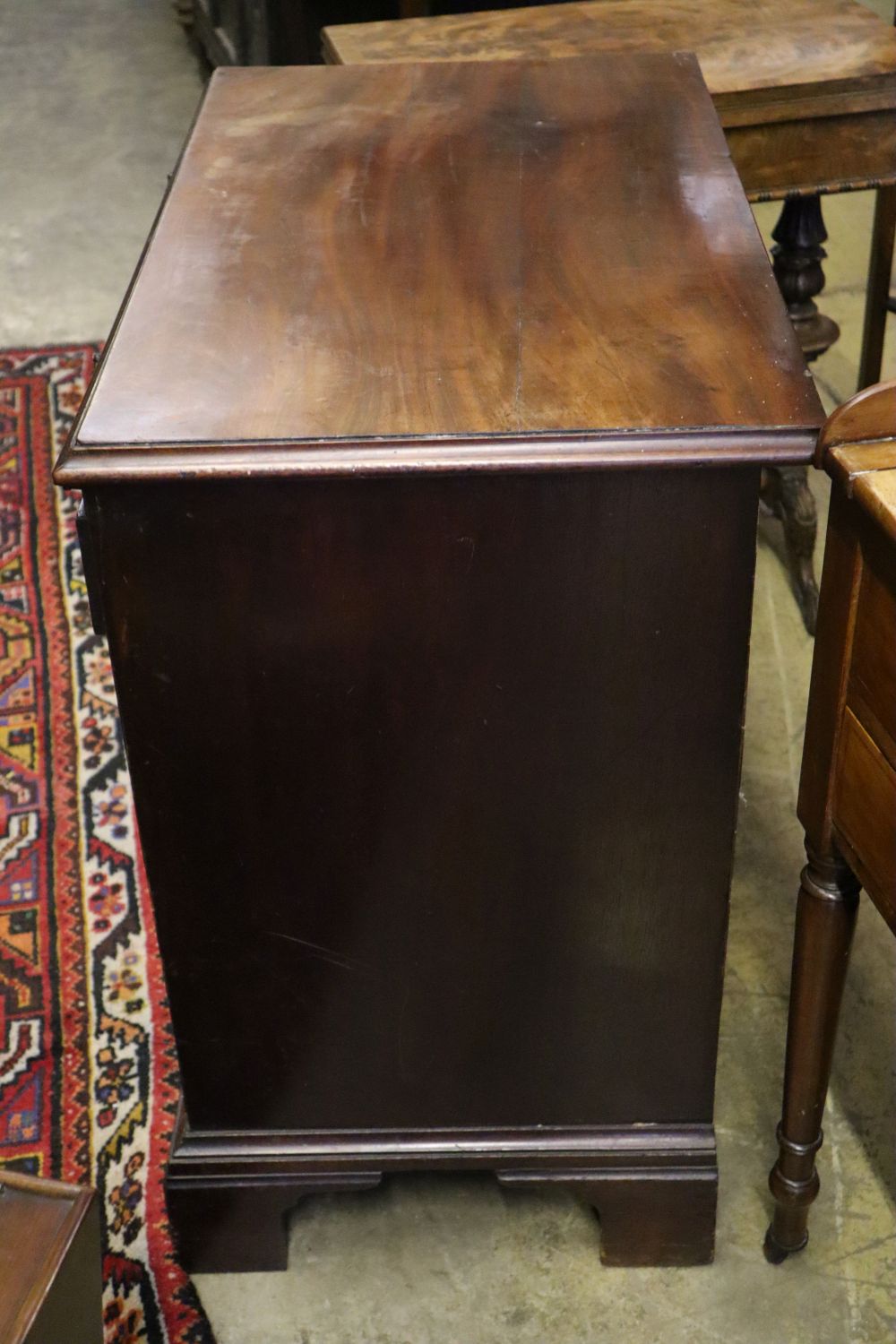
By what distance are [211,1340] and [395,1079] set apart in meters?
0.34

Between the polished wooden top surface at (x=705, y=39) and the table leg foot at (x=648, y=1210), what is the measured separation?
1436 millimetres

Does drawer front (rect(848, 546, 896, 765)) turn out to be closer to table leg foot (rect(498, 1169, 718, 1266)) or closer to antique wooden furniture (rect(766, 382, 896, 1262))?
antique wooden furniture (rect(766, 382, 896, 1262))

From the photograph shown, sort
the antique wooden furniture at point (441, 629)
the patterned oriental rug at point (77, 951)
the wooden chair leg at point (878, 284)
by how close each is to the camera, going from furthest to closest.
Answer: the wooden chair leg at point (878, 284), the patterned oriental rug at point (77, 951), the antique wooden furniture at point (441, 629)

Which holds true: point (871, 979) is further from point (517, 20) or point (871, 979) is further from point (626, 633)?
point (517, 20)

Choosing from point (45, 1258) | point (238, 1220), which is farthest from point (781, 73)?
point (45, 1258)

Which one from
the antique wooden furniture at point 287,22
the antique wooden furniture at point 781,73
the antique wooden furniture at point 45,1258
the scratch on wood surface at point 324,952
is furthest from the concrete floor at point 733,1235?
the antique wooden furniture at point 287,22

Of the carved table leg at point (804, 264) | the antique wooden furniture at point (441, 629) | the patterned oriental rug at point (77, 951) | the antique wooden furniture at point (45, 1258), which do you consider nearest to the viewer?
the antique wooden furniture at point (45, 1258)

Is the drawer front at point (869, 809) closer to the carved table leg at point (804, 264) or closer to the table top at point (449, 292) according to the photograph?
the table top at point (449, 292)

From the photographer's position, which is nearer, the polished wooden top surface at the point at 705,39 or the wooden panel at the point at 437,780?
the wooden panel at the point at 437,780

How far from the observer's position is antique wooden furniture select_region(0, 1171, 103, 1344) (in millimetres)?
892

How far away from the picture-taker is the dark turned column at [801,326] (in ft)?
7.68

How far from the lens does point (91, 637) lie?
8.53ft

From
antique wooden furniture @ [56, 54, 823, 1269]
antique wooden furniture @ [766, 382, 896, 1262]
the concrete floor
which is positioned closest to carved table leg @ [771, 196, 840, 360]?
the concrete floor

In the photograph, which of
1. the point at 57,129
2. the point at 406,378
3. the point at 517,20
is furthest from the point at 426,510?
the point at 57,129
